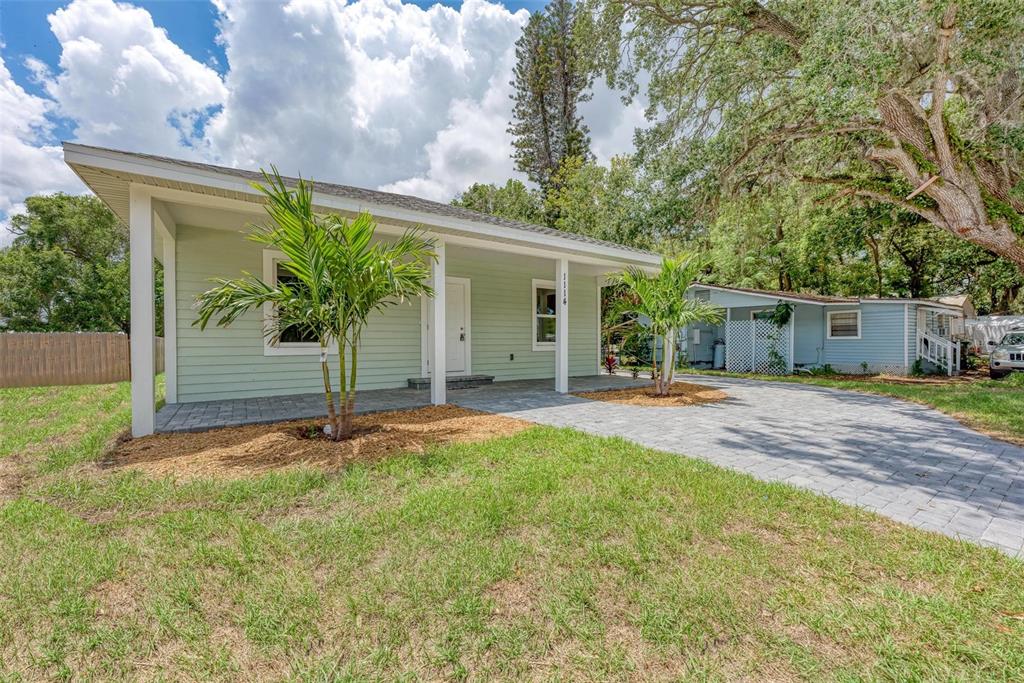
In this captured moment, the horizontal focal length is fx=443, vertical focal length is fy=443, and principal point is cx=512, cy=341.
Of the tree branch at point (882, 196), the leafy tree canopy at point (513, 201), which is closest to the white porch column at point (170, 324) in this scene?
the tree branch at point (882, 196)

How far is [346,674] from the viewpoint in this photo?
1587mm

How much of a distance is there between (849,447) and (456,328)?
6664 millimetres

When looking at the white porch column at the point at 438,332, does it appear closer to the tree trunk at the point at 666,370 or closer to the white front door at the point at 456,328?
the white front door at the point at 456,328

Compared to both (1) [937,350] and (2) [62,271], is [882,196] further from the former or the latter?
(2) [62,271]

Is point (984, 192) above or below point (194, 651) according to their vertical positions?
above

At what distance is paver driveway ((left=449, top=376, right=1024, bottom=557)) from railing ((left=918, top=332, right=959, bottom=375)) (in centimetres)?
775

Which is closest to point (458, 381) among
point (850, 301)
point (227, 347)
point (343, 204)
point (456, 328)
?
point (456, 328)

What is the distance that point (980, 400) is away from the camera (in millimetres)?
7699

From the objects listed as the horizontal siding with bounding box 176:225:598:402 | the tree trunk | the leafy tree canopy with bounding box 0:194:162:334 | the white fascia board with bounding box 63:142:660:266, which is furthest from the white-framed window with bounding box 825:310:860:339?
the leafy tree canopy with bounding box 0:194:162:334

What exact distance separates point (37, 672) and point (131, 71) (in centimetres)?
1012

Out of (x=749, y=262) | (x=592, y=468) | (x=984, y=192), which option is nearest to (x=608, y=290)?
(x=984, y=192)

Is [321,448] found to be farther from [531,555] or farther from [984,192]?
[984,192]

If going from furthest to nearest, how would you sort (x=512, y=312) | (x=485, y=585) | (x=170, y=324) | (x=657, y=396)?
(x=512, y=312) → (x=657, y=396) → (x=170, y=324) → (x=485, y=585)

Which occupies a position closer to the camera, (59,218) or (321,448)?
(321,448)
